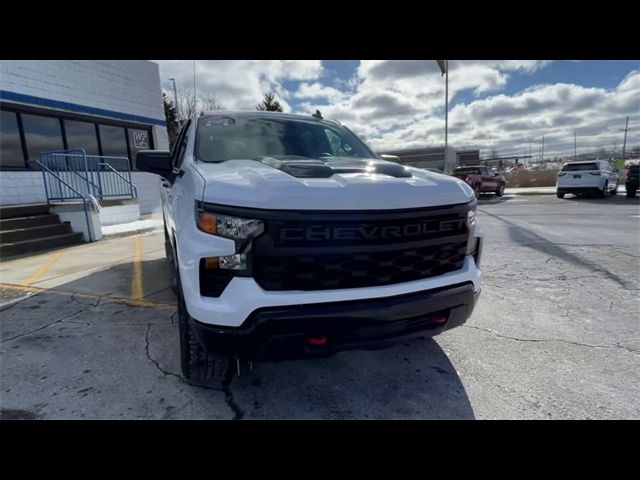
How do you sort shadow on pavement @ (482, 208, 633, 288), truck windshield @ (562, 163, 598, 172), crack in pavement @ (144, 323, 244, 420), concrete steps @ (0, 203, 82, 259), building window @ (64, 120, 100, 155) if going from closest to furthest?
crack in pavement @ (144, 323, 244, 420)
shadow on pavement @ (482, 208, 633, 288)
concrete steps @ (0, 203, 82, 259)
building window @ (64, 120, 100, 155)
truck windshield @ (562, 163, 598, 172)

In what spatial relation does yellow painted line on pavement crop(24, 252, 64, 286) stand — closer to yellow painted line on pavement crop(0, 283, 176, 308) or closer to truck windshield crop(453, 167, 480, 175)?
yellow painted line on pavement crop(0, 283, 176, 308)

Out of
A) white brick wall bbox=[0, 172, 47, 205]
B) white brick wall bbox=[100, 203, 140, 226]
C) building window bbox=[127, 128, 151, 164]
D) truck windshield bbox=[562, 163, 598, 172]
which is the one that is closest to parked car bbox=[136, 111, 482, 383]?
white brick wall bbox=[100, 203, 140, 226]

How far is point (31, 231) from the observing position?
7.54 meters

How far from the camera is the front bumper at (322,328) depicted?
1756 mm

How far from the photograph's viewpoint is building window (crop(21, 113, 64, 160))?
9.70 meters

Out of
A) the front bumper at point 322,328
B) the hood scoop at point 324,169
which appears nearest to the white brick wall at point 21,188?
the hood scoop at point 324,169

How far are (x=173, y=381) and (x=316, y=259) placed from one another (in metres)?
1.48

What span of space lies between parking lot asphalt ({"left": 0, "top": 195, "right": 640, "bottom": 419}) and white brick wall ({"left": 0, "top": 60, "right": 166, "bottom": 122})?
7.51 m

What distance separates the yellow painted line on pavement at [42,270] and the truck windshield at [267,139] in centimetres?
402

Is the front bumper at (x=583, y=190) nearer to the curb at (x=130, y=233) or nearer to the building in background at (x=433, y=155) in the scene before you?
the curb at (x=130, y=233)
